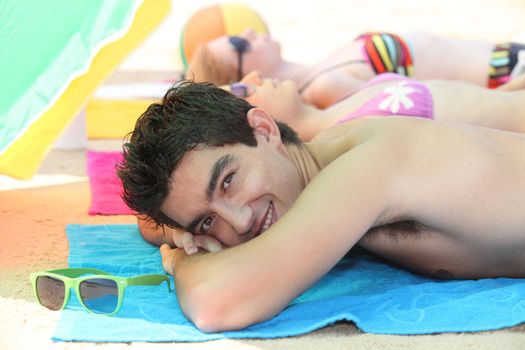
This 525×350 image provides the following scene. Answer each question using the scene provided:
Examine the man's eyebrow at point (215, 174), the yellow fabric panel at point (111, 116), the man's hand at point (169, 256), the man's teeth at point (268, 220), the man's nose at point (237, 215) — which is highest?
the man's eyebrow at point (215, 174)

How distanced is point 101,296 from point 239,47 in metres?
2.44

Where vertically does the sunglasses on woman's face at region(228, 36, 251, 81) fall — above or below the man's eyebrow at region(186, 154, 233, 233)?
below

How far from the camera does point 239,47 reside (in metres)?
4.57

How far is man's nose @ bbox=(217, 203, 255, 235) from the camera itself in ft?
7.82

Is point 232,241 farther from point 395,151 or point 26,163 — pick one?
point 26,163

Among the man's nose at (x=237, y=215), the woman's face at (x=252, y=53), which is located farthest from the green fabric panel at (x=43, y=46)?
the woman's face at (x=252, y=53)

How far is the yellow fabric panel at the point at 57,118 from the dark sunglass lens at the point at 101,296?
0.86m

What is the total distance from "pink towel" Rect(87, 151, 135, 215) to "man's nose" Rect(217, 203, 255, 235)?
3.47ft

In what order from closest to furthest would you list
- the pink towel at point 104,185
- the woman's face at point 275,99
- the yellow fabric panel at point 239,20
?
the pink towel at point 104,185
the woman's face at point 275,99
the yellow fabric panel at point 239,20

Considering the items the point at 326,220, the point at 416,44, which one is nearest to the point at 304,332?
the point at 326,220

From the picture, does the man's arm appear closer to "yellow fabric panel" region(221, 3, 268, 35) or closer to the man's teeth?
the man's teeth

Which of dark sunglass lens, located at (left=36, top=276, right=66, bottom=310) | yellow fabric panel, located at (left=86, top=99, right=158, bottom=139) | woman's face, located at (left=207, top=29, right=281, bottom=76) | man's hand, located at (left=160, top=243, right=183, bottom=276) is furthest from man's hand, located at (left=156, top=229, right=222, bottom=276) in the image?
woman's face, located at (left=207, top=29, right=281, bottom=76)

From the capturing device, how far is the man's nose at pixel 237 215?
2385 millimetres

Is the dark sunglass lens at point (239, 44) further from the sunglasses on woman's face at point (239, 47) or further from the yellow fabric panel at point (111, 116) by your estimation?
the yellow fabric panel at point (111, 116)
